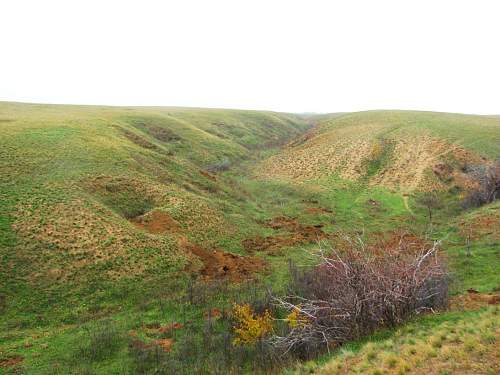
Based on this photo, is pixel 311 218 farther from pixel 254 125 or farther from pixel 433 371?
pixel 254 125

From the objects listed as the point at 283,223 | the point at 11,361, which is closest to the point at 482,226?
the point at 283,223

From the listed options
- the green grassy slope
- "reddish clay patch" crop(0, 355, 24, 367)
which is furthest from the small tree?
"reddish clay patch" crop(0, 355, 24, 367)

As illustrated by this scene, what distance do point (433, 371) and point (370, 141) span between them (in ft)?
171

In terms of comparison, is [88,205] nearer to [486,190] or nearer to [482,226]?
[482,226]

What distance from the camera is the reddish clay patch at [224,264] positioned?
83.5ft

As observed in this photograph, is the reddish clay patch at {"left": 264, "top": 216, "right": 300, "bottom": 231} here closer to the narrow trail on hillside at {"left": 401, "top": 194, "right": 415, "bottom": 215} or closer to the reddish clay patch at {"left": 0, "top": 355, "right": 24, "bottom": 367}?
the narrow trail on hillside at {"left": 401, "top": 194, "right": 415, "bottom": 215}

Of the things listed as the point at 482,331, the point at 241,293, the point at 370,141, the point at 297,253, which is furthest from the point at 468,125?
the point at 482,331

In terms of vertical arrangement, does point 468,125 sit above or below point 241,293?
above

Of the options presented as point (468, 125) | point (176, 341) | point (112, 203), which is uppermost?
point (468, 125)

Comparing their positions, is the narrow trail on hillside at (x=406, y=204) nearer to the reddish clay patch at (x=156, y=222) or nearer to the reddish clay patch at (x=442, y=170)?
the reddish clay patch at (x=442, y=170)

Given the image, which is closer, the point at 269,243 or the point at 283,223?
the point at 269,243

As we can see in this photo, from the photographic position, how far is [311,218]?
37.5 metres

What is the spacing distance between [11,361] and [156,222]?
48.3 feet

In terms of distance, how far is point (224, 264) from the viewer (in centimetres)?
2709
